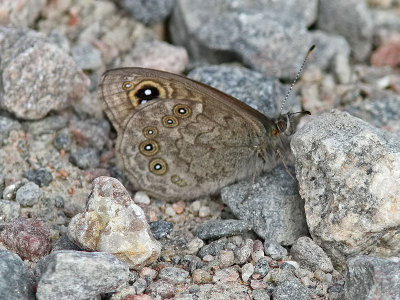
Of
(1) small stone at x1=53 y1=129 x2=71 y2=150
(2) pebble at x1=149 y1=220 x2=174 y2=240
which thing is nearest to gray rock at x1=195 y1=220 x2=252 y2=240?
(2) pebble at x1=149 y1=220 x2=174 y2=240

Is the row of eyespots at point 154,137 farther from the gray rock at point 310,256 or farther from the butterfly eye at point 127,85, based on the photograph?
the gray rock at point 310,256

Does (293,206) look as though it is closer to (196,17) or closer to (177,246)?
(177,246)

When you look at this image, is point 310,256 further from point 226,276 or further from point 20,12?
point 20,12

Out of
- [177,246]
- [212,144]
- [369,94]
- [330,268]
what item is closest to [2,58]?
[212,144]

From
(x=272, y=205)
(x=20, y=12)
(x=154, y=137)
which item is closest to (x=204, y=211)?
(x=272, y=205)

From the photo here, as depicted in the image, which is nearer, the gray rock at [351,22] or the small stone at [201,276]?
the small stone at [201,276]

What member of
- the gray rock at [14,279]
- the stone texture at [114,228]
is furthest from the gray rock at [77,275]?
the stone texture at [114,228]

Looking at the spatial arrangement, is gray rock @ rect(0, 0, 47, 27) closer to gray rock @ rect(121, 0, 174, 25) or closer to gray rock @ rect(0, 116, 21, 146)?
gray rock @ rect(121, 0, 174, 25)
